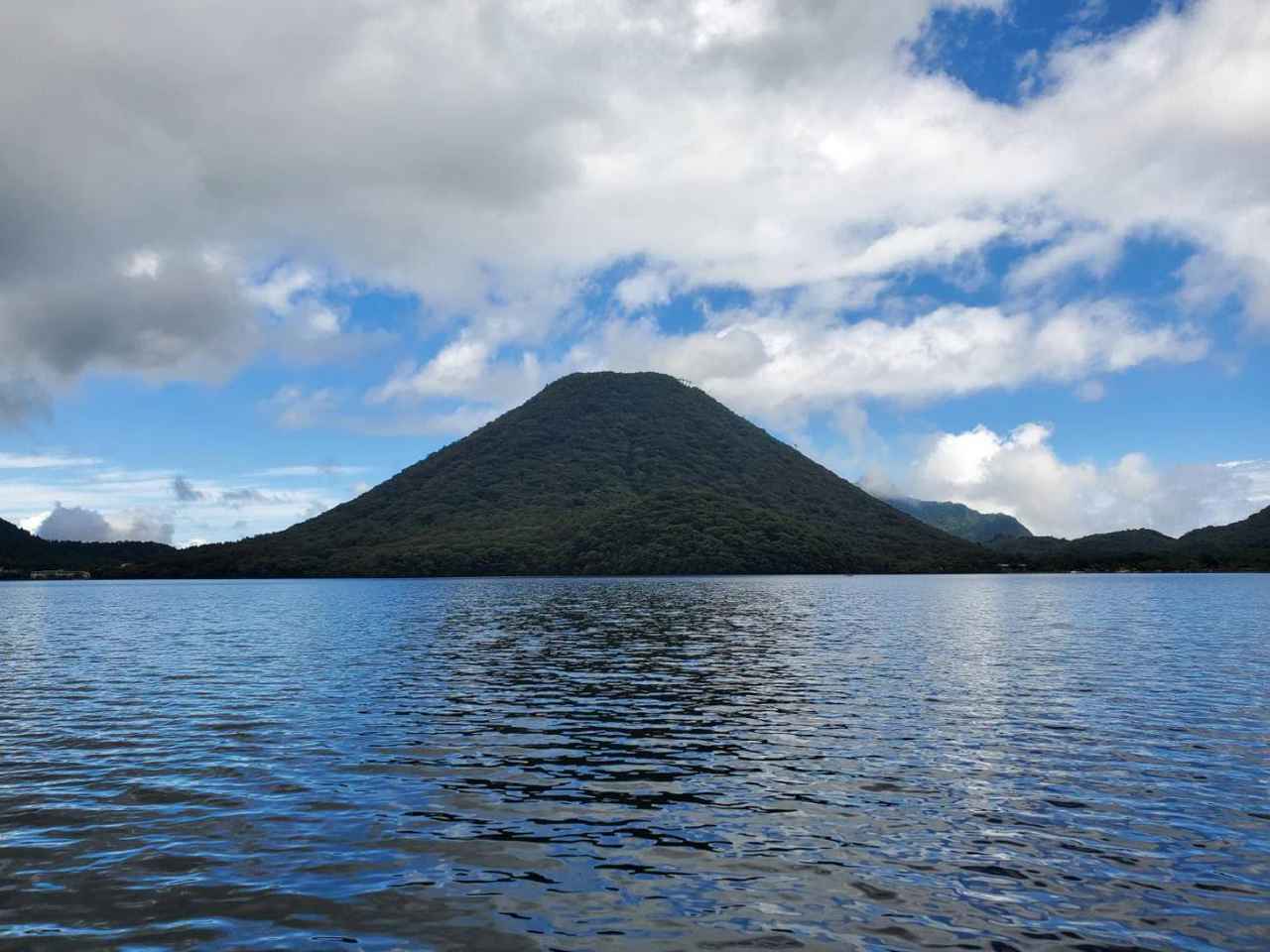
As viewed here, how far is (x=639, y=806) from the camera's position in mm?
26078

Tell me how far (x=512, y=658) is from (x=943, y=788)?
144ft

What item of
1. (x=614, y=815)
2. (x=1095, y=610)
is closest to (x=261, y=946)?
(x=614, y=815)

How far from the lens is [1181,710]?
4262cm

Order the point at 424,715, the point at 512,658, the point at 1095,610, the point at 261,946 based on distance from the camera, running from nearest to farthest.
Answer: the point at 261,946 → the point at 424,715 → the point at 512,658 → the point at 1095,610

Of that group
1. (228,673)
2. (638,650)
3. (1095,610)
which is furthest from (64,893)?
(1095,610)

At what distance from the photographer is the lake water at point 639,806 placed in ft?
57.5

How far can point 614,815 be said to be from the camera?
25172 millimetres

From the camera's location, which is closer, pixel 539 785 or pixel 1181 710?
pixel 539 785

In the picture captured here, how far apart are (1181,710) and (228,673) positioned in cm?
5821

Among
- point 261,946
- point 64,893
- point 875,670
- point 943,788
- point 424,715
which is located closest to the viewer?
point 261,946

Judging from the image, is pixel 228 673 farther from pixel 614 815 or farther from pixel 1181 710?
pixel 1181 710

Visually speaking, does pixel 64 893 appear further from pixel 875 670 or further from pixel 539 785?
pixel 875 670

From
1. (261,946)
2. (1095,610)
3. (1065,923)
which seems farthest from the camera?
(1095,610)

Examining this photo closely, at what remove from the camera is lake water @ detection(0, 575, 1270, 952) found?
17.5 meters
